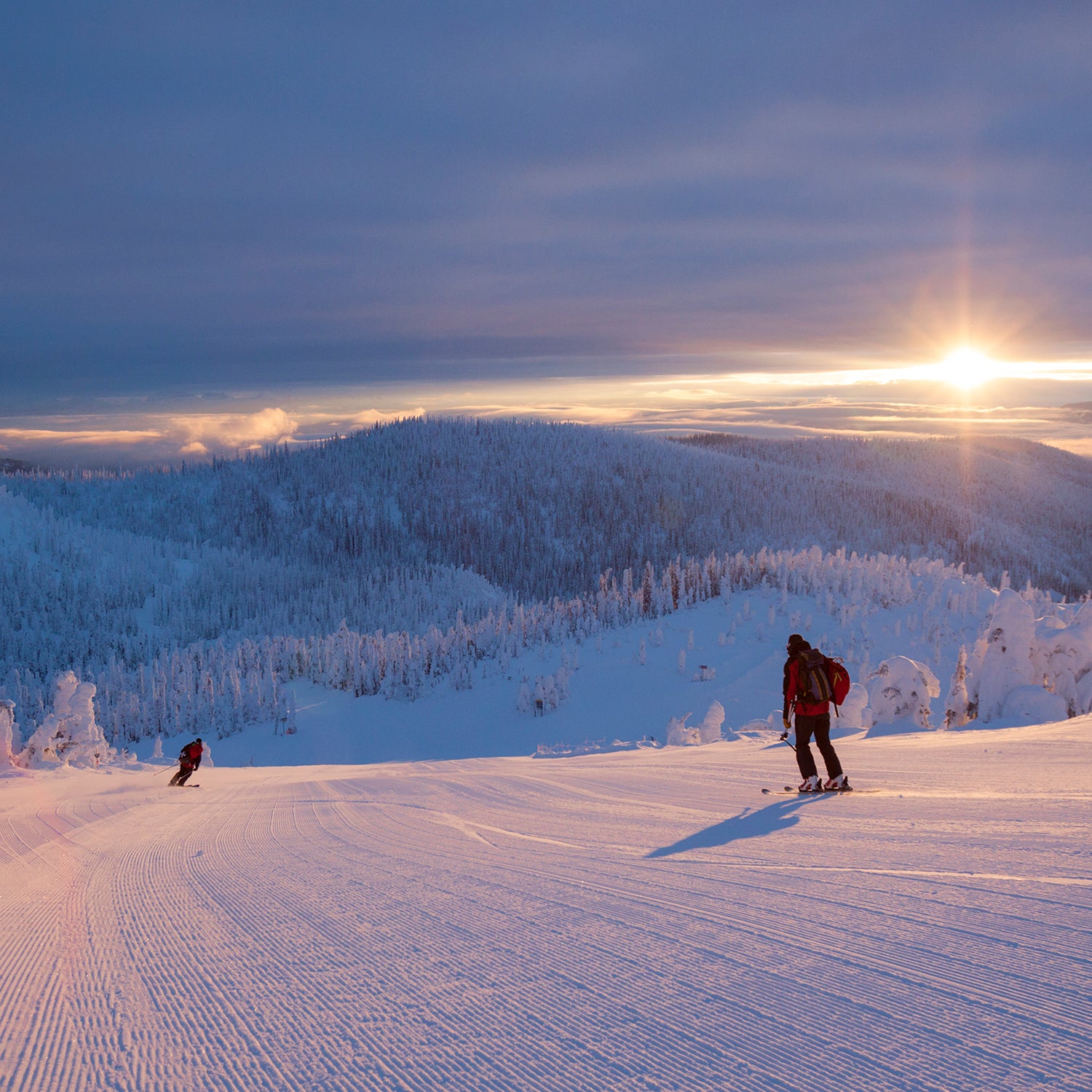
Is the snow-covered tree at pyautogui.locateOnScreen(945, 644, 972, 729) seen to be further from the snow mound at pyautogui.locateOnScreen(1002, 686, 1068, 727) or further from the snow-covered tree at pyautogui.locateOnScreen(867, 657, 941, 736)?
the snow mound at pyautogui.locateOnScreen(1002, 686, 1068, 727)

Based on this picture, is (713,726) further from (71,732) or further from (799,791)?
(71,732)

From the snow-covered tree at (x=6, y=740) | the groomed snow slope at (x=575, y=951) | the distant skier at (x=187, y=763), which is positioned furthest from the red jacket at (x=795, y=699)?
the snow-covered tree at (x=6, y=740)

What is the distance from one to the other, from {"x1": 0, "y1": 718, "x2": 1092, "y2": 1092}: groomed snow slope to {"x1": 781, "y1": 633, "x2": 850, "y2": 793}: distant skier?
0.93 m

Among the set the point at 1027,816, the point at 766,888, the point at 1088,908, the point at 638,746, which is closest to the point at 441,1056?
the point at 766,888

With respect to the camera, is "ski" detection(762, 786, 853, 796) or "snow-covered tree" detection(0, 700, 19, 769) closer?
"ski" detection(762, 786, 853, 796)

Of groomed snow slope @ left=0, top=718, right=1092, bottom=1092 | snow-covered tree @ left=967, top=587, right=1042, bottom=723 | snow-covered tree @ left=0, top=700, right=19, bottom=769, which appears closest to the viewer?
groomed snow slope @ left=0, top=718, right=1092, bottom=1092

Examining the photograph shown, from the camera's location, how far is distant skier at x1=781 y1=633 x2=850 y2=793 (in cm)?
929

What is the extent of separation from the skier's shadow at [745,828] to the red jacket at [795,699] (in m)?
1.00

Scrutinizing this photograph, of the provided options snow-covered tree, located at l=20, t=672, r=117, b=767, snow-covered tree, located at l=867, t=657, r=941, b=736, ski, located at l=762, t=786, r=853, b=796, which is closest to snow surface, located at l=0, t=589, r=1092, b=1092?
ski, located at l=762, t=786, r=853, b=796

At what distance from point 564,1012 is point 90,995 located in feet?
7.23

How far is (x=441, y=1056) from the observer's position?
2932 millimetres

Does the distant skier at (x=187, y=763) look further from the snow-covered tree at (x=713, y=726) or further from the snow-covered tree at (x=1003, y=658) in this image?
the snow-covered tree at (x=1003, y=658)

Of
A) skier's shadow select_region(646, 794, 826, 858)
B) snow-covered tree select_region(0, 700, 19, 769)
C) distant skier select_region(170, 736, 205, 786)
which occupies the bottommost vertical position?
distant skier select_region(170, 736, 205, 786)

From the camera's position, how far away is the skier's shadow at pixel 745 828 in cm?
660
